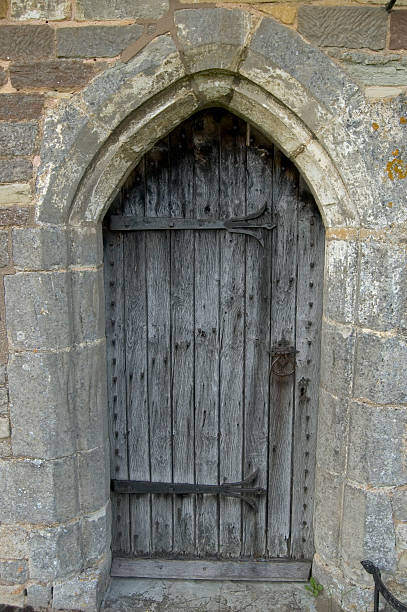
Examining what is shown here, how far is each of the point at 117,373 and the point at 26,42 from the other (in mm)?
1683

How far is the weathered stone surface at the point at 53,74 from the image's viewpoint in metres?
2.23

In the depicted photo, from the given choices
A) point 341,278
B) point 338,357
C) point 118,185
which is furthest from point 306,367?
point 118,185

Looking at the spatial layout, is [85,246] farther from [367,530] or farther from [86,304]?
[367,530]

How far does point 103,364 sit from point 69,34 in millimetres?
1539

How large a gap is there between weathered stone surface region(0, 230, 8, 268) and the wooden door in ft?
1.79

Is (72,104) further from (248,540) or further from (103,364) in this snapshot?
(248,540)

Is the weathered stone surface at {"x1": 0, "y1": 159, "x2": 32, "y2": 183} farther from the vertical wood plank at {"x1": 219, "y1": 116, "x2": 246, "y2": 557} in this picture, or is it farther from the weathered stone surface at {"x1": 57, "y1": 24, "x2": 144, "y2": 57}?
the vertical wood plank at {"x1": 219, "y1": 116, "x2": 246, "y2": 557}

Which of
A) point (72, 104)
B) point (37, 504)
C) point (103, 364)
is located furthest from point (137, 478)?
point (72, 104)

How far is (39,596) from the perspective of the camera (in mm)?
2549

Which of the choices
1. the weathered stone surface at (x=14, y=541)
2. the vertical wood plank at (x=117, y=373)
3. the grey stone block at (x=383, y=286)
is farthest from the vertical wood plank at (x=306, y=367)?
the weathered stone surface at (x=14, y=541)

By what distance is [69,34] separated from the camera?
7.25 feet

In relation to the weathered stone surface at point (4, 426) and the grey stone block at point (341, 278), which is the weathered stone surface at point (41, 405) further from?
the grey stone block at point (341, 278)

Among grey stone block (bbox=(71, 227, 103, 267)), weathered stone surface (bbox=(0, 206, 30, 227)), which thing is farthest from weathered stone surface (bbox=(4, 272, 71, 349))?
weathered stone surface (bbox=(0, 206, 30, 227))

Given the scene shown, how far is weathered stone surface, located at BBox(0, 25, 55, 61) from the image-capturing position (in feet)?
7.29
